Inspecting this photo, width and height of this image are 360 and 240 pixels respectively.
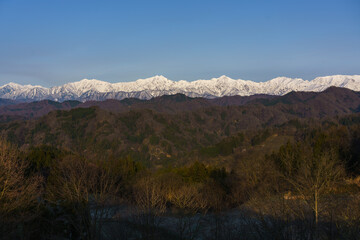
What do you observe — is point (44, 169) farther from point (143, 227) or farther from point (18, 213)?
point (143, 227)

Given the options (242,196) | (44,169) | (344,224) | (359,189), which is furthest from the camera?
(44,169)

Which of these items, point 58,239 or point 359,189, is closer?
point 58,239

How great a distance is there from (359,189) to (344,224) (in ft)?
116

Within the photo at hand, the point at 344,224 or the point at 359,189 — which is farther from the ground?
the point at 344,224

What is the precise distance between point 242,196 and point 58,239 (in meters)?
41.9

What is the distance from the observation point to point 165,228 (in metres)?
33.7

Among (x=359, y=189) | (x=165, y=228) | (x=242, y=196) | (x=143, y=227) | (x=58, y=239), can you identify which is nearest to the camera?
(x=143, y=227)

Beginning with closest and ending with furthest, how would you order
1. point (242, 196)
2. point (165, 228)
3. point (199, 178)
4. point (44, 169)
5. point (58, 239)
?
point (58, 239)
point (165, 228)
point (242, 196)
point (199, 178)
point (44, 169)

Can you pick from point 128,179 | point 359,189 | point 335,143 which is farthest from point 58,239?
point 335,143

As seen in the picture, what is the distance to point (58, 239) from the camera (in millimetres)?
23812

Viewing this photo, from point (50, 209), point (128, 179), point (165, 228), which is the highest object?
point (50, 209)

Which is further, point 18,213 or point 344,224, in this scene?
point 18,213

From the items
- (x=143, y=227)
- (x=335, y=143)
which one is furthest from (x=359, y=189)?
(x=143, y=227)

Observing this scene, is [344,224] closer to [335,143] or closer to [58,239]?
[58,239]
